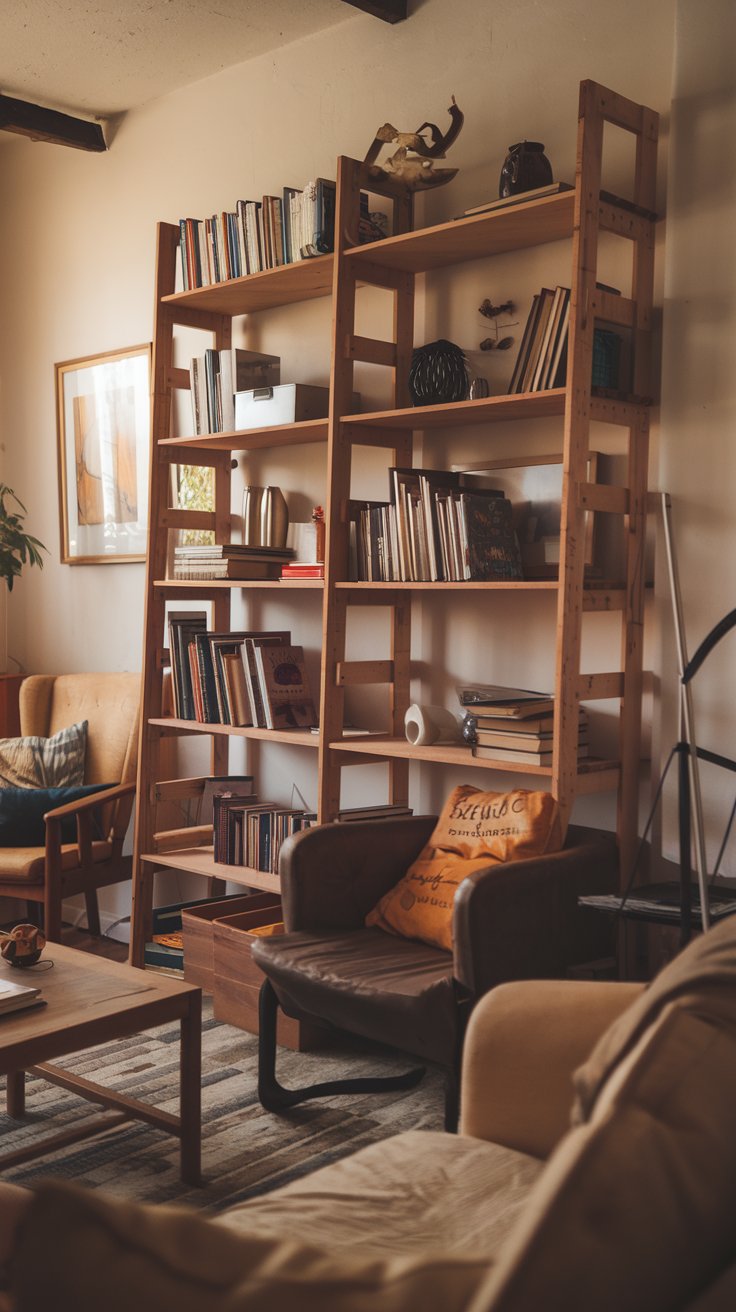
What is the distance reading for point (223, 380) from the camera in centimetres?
415

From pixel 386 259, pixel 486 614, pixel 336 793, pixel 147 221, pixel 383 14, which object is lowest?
pixel 336 793

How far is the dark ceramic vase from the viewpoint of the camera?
3.28 metres

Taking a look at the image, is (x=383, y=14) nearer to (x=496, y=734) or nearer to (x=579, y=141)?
(x=579, y=141)

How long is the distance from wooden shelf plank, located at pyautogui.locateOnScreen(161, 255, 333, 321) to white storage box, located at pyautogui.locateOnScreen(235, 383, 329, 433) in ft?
1.05

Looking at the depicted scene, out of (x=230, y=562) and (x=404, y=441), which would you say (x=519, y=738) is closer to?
(x=404, y=441)

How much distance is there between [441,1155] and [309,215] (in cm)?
294

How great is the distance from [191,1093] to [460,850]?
96 cm

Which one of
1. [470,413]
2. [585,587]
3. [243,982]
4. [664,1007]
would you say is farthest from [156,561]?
[664,1007]

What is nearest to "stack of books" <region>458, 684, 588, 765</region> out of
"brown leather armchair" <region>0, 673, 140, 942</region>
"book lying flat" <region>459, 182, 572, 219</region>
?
"book lying flat" <region>459, 182, 572, 219</region>

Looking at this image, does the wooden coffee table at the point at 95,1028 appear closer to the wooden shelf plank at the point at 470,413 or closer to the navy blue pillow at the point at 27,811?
the navy blue pillow at the point at 27,811

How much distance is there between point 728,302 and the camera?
3.04m

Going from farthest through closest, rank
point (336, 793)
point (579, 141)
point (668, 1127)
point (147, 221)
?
point (147, 221) < point (336, 793) < point (579, 141) < point (668, 1127)

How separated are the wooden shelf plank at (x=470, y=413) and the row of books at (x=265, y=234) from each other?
0.56 m

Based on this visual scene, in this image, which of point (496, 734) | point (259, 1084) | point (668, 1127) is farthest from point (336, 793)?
point (668, 1127)
